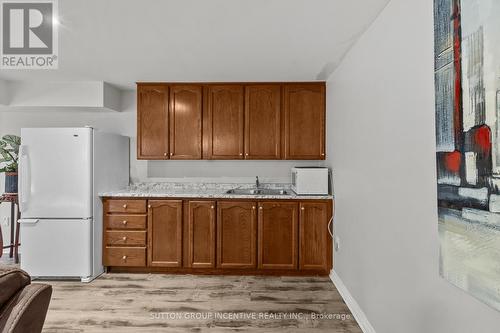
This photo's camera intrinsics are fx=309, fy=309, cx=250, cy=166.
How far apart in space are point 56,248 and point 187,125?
1977 millimetres

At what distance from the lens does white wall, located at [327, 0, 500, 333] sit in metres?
1.44

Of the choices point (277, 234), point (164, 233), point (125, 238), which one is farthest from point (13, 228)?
point (277, 234)

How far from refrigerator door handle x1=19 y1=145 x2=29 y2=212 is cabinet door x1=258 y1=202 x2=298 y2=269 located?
2.53 metres

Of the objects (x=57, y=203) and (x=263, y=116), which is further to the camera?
(x=263, y=116)

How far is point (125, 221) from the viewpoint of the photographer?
3.58 meters

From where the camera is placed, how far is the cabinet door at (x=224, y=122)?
3820 millimetres

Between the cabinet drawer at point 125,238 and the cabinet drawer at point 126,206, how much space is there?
0.24 m

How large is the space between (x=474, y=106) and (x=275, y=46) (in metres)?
1.88

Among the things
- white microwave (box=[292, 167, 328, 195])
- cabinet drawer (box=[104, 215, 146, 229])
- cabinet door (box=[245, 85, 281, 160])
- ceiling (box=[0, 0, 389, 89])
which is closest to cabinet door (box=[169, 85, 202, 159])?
ceiling (box=[0, 0, 389, 89])

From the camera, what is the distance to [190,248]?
Answer: 355 centimetres

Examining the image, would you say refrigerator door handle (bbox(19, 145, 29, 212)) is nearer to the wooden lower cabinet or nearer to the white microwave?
the wooden lower cabinet

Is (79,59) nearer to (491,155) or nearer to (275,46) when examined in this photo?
(275,46)

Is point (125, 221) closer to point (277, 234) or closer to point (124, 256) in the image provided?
point (124, 256)

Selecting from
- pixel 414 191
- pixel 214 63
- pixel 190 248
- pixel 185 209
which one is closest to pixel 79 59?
pixel 214 63
